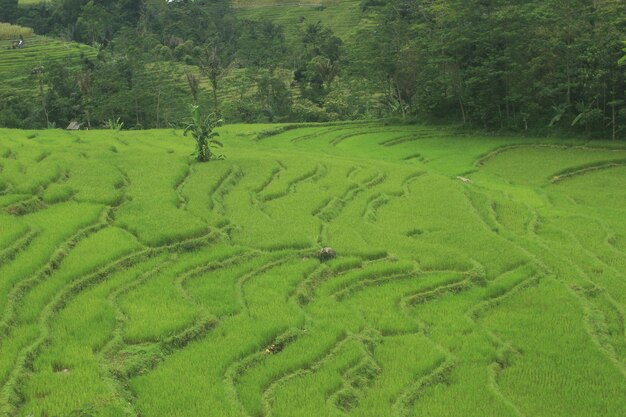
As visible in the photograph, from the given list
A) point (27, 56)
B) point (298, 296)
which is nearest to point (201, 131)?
point (298, 296)

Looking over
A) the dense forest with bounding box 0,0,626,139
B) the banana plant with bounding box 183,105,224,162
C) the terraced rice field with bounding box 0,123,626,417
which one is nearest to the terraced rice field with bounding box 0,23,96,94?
the dense forest with bounding box 0,0,626,139

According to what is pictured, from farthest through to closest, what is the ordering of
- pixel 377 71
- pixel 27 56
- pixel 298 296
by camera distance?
pixel 27 56 → pixel 377 71 → pixel 298 296

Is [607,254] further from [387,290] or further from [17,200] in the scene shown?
[17,200]

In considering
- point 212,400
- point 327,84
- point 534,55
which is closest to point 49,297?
point 212,400

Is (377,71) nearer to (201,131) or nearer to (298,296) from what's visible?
(201,131)

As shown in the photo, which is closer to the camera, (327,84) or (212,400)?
(212,400)

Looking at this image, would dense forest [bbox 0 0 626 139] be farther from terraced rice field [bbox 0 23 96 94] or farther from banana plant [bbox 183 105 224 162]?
banana plant [bbox 183 105 224 162]
